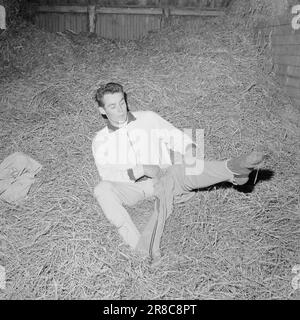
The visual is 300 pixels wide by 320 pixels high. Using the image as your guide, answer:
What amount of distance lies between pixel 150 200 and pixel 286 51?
8.90 ft

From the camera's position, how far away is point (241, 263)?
2332 mm

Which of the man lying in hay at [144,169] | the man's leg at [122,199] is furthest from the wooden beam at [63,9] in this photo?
the man's leg at [122,199]

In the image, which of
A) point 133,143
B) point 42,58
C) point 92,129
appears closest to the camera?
point 133,143

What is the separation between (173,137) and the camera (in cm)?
290

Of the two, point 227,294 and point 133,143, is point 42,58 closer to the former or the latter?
point 133,143

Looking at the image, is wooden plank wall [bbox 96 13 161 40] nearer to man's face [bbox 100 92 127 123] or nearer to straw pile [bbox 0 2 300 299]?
straw pile [bbox 0 2 300 299]

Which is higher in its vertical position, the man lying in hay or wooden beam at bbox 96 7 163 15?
wooden beam at bbox 96 7 163 15

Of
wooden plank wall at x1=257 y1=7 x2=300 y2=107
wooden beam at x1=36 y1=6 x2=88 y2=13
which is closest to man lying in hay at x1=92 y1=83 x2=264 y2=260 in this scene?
wooden plank wall at x1=257 y1=7 x2=300 y2=107

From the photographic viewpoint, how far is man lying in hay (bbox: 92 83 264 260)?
7.66 feet

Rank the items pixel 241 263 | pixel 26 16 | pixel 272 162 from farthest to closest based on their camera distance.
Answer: pixel 26 16, pixel 272 162, pixel 241 263

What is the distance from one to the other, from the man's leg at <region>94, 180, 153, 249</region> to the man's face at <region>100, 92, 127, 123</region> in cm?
59
